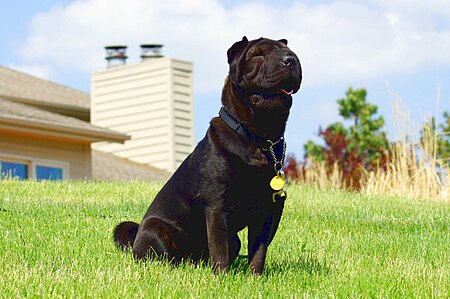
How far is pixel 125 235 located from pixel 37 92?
67.8 feet

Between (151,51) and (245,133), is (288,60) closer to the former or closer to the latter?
(245,133)

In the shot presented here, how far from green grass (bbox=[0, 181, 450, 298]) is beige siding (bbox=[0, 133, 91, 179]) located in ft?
31.5

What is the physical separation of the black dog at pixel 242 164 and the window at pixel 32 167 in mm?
15583

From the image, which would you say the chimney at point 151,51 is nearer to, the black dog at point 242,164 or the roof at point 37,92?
the roof at point 37,92

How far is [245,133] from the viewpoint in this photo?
20.8 ft

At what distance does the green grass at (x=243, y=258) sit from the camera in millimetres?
6066

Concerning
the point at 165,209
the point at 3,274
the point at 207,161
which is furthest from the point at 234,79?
the point at 3,274

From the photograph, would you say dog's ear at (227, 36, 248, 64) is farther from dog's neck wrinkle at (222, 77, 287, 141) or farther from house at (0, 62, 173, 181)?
house at (0, 62, 173, 181)

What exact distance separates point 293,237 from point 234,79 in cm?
298

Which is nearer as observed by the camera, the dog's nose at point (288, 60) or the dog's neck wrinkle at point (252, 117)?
the dog's nose at point (288, 60)

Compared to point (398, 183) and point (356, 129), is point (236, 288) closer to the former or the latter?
point (398, 183)

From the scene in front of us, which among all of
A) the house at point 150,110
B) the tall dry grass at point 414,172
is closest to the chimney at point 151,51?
the house at point 150,110

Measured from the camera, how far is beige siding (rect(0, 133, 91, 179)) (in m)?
21.8

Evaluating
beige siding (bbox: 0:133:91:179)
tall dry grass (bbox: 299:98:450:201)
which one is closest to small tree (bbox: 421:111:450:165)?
tall dry grass (bbox: 299:98:450:201)
